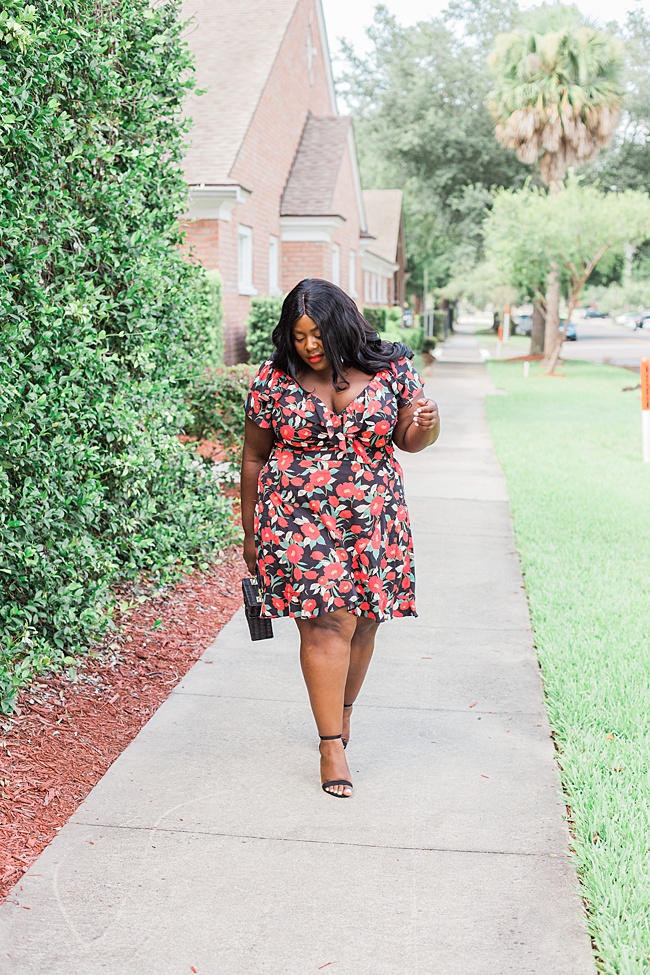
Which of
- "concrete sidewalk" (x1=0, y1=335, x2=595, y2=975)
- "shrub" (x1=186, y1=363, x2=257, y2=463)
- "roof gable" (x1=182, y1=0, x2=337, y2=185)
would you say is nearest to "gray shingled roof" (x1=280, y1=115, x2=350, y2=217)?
"roof gable" (x1=182, y1=0, x2=337, y2=185)

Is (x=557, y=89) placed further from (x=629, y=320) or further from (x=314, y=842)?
(x=629, y=320)

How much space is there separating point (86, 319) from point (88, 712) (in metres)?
1.70

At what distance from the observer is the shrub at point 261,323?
16734mm

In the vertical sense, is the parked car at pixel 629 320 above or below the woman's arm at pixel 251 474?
above

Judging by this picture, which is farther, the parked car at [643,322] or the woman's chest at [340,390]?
the parked car at [643,322]

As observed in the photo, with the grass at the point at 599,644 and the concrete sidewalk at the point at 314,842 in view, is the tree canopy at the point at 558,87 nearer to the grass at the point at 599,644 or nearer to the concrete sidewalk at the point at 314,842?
the grass at the point at 599,644

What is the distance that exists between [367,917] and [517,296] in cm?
4517

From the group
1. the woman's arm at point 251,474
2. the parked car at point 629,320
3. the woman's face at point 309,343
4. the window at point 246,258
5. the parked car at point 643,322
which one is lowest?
the woman's arm at point 251,474

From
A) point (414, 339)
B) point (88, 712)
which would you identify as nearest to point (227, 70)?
point (414, 339)

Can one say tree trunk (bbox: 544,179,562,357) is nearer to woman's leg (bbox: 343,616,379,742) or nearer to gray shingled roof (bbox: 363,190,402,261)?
gray shingled roof (bbox: 363,190,402,261)

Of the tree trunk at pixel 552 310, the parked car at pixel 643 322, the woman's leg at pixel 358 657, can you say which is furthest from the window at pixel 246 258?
the parked car at pixel 643 322

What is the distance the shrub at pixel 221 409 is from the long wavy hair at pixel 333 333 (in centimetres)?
429

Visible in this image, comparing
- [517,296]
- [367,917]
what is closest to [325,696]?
[367,917]

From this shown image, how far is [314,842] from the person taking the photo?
3268 mm
